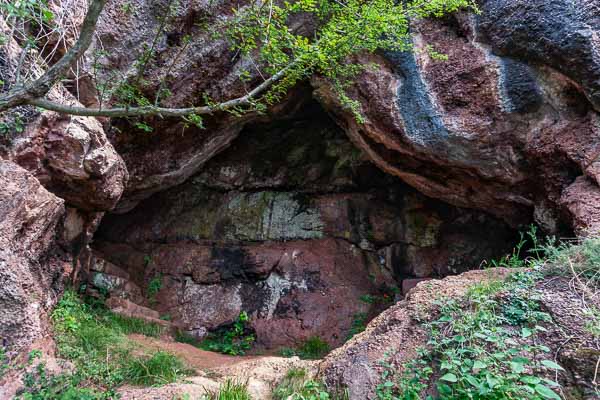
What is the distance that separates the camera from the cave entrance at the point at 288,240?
7.45m

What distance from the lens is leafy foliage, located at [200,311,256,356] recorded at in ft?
22.1

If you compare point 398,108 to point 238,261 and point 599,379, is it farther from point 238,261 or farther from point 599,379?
point 238,261

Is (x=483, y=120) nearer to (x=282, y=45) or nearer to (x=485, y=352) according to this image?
(x=282, y=45)

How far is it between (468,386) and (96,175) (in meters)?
4.41

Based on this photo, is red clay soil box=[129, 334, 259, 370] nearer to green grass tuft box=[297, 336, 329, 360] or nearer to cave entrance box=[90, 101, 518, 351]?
green grass tuft box=[297, 336, 329, 360]

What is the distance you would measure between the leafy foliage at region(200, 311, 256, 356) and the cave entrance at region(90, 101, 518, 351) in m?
0.14

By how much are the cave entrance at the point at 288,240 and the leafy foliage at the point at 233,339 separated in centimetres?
14

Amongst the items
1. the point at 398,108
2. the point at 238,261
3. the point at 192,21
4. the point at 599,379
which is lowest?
the point at 238,261

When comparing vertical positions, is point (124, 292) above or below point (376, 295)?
below

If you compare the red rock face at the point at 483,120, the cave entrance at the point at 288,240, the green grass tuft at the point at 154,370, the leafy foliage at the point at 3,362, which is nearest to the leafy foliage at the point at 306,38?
the red rock face at the point at 483,120

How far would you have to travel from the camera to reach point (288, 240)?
854cm

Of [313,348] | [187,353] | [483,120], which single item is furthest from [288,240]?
[483,120]

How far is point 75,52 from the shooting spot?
2953 mm

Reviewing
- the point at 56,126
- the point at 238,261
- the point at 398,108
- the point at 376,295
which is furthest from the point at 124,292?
the point at 398,108
